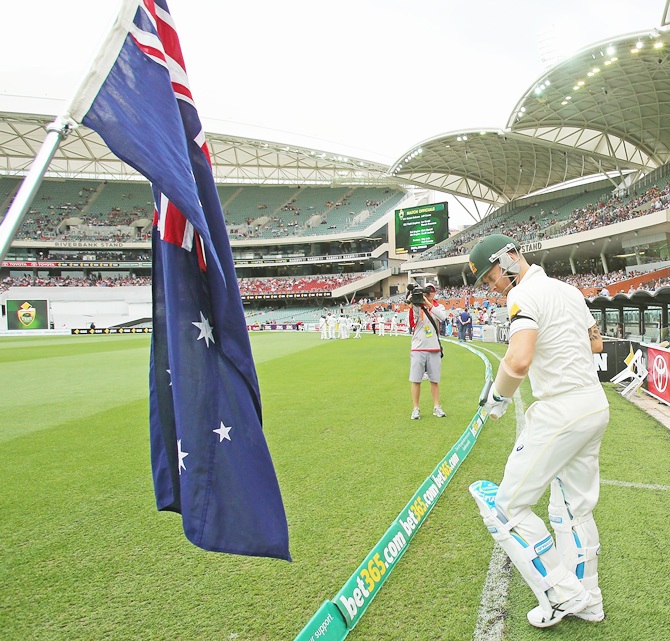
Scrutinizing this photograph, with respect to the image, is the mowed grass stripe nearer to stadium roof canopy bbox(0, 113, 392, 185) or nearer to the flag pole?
the flag pole

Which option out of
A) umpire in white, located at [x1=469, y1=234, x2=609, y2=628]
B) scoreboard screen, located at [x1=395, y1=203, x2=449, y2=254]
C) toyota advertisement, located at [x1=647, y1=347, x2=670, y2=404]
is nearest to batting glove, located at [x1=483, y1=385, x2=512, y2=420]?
umpire in white, located at [x1=469, y1=234, x2=609, y2=628]

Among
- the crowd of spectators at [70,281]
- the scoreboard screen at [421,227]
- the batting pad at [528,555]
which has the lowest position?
the batting pad at [528,555]

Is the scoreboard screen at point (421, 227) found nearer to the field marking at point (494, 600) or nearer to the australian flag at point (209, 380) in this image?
the field marking at point (494, 600)

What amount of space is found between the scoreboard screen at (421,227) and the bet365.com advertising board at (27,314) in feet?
122

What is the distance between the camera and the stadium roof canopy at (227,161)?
51500 millimetres

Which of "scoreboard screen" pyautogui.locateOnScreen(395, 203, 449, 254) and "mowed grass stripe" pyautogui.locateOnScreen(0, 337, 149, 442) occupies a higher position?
"scoreboard screen" pyautogui.locateOnScreen(395, 203, 449, 254)

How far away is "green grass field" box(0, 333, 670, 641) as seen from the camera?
259cm

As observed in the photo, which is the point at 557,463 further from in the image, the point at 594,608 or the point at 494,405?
the point at 594,608

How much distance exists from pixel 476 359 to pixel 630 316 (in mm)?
5415

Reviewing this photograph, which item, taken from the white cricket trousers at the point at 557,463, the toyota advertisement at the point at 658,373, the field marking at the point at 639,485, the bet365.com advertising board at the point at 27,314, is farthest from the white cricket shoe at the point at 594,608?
the bet365.com advertising board at the point at 27,314

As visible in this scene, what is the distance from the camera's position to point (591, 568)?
2531 millimetres

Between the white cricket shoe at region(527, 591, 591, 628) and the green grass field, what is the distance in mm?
59

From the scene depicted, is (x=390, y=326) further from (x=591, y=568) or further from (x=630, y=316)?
(x=591, y=568)

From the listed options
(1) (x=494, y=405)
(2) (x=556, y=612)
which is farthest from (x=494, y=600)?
(1) (x=494, y=405)
